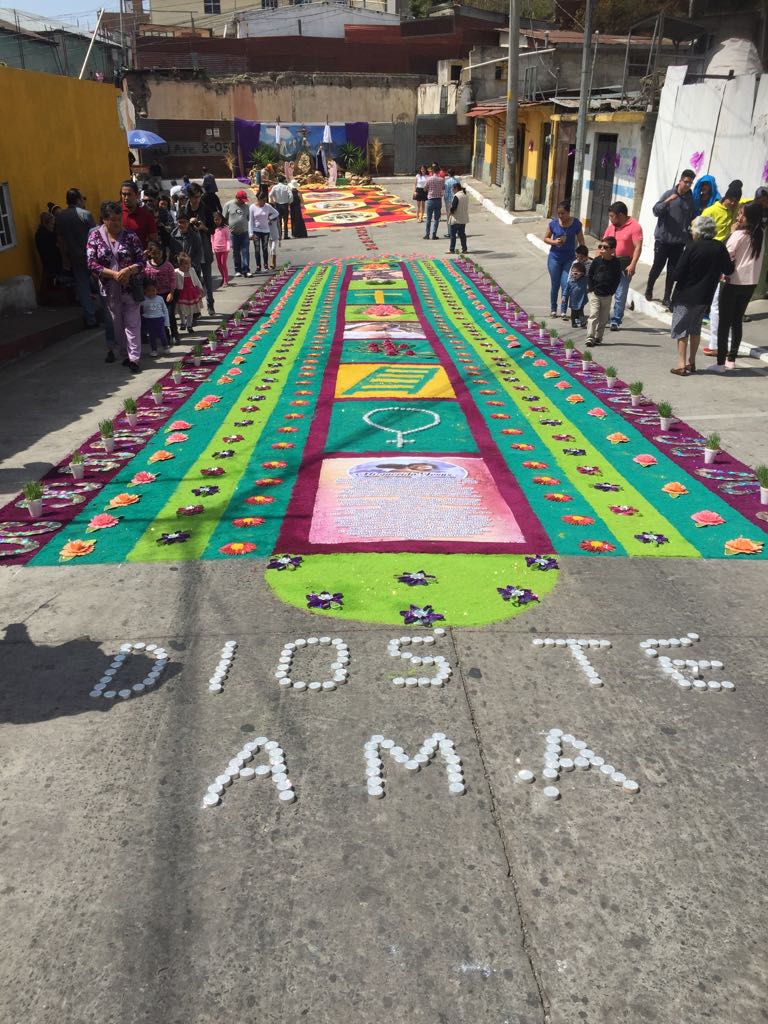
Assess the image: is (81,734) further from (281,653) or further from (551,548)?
(551,548)

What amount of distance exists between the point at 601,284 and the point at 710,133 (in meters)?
5.84

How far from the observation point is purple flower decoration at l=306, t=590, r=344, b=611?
15.8 feet

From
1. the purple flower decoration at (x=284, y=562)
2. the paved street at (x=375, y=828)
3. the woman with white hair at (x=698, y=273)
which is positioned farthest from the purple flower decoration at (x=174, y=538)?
the woman with white hair at (x=698, y=273)

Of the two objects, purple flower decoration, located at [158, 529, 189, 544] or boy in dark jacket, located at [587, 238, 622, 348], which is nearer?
purple flower decoration, located at [158, 529, 189, 544]

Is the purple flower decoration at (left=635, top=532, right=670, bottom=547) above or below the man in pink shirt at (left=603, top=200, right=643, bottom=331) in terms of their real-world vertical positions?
below

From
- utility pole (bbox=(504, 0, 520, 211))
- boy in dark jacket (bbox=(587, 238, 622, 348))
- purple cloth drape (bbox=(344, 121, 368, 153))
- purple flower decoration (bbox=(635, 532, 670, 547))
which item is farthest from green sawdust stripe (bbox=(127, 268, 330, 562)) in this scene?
purple cloth drape (bbox=(344, 121, 368, 153))

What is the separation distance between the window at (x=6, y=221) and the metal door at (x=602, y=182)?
1356 centimetres

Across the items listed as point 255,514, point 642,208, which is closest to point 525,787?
point 255,514

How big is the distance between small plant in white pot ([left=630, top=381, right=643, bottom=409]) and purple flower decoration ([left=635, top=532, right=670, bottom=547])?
3.23m

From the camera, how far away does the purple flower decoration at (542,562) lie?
17.4ft

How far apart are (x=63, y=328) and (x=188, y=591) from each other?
891 cm

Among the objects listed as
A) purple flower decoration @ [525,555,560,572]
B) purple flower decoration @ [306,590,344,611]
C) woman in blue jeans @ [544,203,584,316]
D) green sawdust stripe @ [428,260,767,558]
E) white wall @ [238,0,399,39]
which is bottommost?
green sawdust stripe @ [428,260,767,558]

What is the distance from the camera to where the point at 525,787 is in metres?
3.44

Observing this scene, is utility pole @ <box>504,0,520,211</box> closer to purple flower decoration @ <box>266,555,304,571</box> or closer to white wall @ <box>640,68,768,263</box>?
white wall @ <box>640,68,768,263</box>
